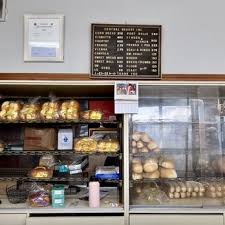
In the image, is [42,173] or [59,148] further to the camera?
[59,148]

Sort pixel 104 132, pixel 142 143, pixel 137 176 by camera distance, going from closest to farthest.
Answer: pixel 137 176, pixel 142 143, pixel 104 132

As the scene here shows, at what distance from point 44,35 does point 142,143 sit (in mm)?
1062

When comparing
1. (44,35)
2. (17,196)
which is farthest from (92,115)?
(17,196)

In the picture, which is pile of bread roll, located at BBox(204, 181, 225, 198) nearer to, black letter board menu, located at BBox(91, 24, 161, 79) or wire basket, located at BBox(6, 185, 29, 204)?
black letter board menu, located at BBox(91, 24, 161, 79)

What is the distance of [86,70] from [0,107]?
2.62 feet

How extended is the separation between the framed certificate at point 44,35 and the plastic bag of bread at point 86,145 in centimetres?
63

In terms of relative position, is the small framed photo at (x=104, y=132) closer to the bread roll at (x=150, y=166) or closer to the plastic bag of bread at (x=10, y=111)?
the bread roll at (x=150, y=166)

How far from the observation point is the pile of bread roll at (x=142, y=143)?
2.30 m

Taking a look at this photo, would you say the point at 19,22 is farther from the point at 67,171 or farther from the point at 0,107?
the point at 67,171

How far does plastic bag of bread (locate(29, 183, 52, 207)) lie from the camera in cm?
214

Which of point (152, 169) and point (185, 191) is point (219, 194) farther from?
point (152, 169)

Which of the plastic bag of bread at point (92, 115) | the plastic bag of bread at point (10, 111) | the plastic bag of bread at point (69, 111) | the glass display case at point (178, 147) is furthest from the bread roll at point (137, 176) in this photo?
the plastic bag of bread at point (10, 111)

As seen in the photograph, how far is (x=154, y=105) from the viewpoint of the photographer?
251cm

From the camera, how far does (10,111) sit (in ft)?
7.41
